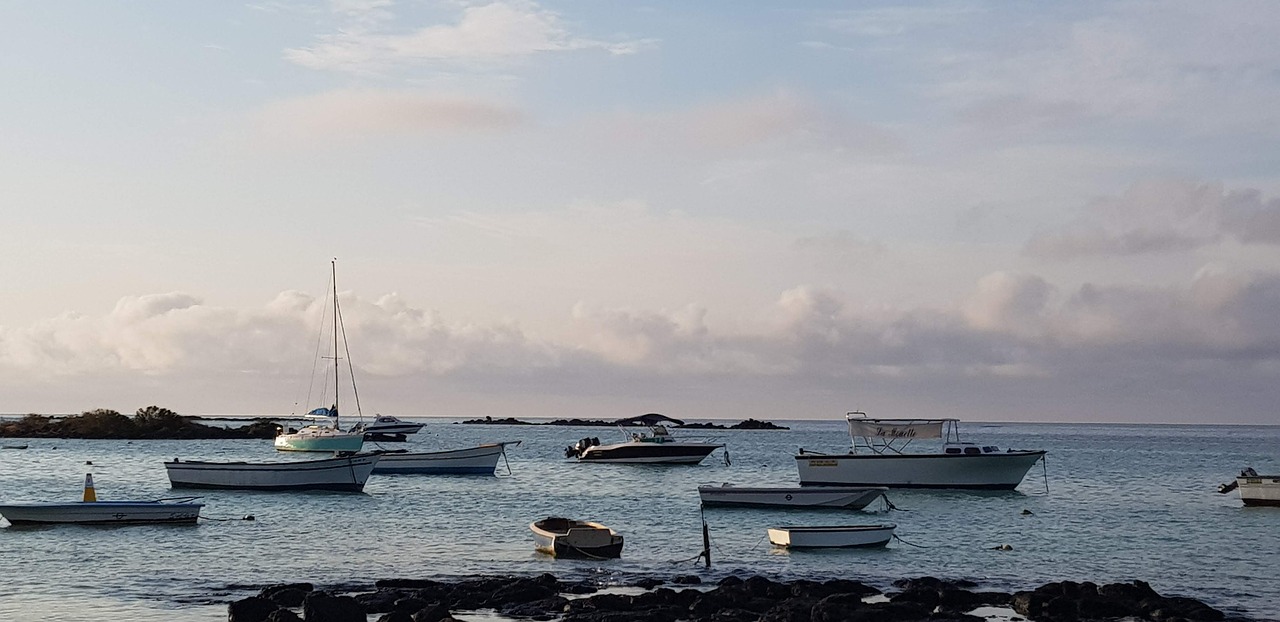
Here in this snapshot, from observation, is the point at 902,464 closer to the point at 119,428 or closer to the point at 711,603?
the point at 711,603

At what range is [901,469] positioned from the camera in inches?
2383

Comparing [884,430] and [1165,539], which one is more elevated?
[884,430]

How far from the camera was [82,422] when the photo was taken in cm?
14550

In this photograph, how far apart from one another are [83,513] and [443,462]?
33.1 meters

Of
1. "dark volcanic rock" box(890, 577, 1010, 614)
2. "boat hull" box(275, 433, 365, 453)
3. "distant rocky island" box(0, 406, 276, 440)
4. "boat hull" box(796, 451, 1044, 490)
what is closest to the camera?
"dark volcanic rock" box(890, 577, 1010, 614)

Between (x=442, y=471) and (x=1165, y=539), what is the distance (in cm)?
4316

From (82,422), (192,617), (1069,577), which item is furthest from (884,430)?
(82,422)

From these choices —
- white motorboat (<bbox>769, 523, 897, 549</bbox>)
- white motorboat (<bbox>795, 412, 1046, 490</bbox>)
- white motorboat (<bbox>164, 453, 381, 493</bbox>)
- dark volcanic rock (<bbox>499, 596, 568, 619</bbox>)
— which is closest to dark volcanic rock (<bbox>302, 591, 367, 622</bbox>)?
dark volcanic rock (<bbox>499, 596, 568, 619</bbox>)

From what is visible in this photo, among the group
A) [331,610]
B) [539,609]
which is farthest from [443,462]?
[331,610]

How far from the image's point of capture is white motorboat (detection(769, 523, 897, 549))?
36.5m

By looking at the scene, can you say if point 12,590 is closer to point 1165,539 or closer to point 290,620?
point 290,620

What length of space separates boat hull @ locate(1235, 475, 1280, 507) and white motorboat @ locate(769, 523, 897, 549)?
2898 cm

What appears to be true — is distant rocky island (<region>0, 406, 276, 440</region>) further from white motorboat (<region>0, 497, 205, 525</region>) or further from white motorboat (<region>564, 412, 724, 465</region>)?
white motorboat (<region>0, 497, 205, 525</region>)

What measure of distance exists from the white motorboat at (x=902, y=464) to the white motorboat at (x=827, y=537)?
2145 cm
